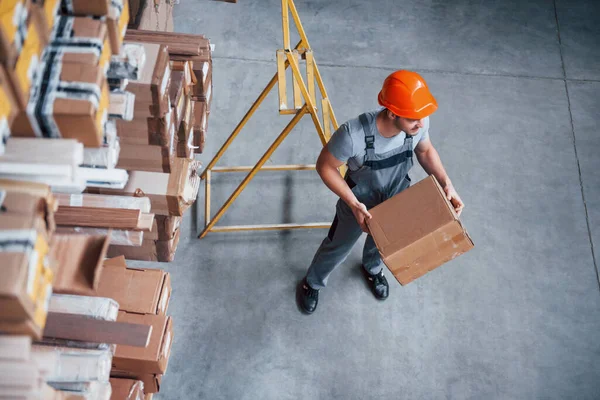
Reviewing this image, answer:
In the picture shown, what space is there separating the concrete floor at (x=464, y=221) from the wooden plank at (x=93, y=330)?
6.94ft

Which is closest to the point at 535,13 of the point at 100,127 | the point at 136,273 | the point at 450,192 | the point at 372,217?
the point at 450,192

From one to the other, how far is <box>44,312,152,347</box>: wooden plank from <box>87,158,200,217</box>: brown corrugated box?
2.97ft

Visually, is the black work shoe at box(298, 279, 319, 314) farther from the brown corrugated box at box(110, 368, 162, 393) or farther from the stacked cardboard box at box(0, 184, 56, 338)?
the stacked cardboard box at box(0, 184, 56, 338)

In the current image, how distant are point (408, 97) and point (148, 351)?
2.03 m

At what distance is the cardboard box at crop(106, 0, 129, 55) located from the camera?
222 cm

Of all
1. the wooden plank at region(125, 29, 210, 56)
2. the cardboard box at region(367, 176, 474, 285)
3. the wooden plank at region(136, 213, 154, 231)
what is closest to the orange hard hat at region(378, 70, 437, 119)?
the cardboard box at region(367, 176, 474, 285)

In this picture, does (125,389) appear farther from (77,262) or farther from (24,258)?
(24,258)

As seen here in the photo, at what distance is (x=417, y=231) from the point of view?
3631mm

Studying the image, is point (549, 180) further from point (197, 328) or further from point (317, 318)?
point (197, 328)

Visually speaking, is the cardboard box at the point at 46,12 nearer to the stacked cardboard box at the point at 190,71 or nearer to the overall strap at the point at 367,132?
the stacked cardboard box at the point at 190,71

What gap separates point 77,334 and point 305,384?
248 cm

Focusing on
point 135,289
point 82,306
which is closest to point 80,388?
point 82,306

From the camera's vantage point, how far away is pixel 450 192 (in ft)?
13.1

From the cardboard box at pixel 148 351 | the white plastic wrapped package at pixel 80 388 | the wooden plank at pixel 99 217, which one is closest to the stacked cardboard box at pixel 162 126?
the wooden plank at pixel 99 217
